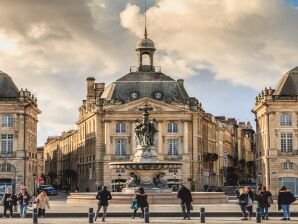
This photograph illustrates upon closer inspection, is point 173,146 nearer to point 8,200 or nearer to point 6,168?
point 6,168

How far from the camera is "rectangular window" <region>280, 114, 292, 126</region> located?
9279 centimetres

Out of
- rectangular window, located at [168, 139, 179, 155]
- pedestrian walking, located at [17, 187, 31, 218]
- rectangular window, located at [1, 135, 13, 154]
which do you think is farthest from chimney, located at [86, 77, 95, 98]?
pedestrian walking, located at [17, 187, 31, 218]

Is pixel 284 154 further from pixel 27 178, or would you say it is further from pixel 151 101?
pixel 27 178

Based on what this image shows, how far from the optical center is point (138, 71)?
357 ft

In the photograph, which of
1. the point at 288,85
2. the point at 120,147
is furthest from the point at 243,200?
the point at 120,147

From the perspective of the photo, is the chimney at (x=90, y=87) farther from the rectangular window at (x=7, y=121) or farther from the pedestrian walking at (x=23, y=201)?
the pedestrian walking at (x=23, y=201)

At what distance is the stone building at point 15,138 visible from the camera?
305 ft

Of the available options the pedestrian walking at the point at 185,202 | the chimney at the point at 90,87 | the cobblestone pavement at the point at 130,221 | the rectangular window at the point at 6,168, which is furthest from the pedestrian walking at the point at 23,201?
the chimney at the point at 90,87

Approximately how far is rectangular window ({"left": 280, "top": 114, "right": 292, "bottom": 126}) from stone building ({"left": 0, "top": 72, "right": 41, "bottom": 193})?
27459 mm

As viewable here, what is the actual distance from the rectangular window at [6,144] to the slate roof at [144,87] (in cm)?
1526

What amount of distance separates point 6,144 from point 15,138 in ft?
3.93

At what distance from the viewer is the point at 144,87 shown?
105625mm

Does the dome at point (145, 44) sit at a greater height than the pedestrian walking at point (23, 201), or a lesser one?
greater

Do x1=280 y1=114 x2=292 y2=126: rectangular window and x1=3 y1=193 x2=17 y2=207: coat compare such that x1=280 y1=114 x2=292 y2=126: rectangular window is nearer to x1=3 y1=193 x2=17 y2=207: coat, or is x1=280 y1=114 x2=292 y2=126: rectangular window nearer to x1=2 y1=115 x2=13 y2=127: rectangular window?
x1=2 y1=115 x2=13 y2=127: rectangular window
